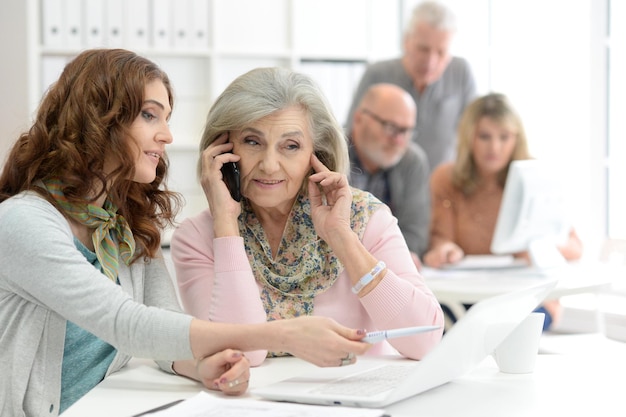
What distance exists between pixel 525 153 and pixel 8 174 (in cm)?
268

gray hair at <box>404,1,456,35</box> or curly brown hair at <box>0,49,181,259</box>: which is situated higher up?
gray hair at <box>404,1,456,35</box>

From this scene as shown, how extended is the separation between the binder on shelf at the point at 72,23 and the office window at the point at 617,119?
102 inches

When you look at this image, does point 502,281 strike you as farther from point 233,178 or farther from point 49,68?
point 49,68

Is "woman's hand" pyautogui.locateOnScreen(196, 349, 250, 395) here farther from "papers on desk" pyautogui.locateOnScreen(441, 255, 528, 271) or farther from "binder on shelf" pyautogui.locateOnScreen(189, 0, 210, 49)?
"binder on shelf" pyautogui.locateOnScreen(189, 0, 210, 49)

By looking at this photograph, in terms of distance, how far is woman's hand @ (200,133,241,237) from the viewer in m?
1.87

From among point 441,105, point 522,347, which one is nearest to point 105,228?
point 522,347

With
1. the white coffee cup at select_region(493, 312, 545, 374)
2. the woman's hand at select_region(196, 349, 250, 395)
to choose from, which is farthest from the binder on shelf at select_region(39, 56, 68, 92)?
the white coffee cup at select_region(493, 312, 545, 374)

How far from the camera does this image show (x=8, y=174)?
65.2 inches

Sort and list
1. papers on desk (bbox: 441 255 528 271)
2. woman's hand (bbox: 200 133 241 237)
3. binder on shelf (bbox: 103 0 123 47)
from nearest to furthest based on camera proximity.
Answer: woman's hand (bbox: 200 133 241 237) < papers on desk (bbox: 441 255 528 271) < binder on shelf (bbox: 103 0 123 47)

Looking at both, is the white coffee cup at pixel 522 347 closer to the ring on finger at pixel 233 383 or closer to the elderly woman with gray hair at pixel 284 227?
the elderly woman with gray hair at pixel 284 227

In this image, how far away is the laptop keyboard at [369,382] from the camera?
1.39 m

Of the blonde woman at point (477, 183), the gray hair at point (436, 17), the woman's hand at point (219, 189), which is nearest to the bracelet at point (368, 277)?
the woman's hand at point (219, 189)

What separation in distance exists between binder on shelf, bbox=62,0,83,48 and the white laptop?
2.81m

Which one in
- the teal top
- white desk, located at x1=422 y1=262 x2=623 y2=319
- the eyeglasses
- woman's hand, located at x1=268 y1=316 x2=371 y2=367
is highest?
the eyeglasses
